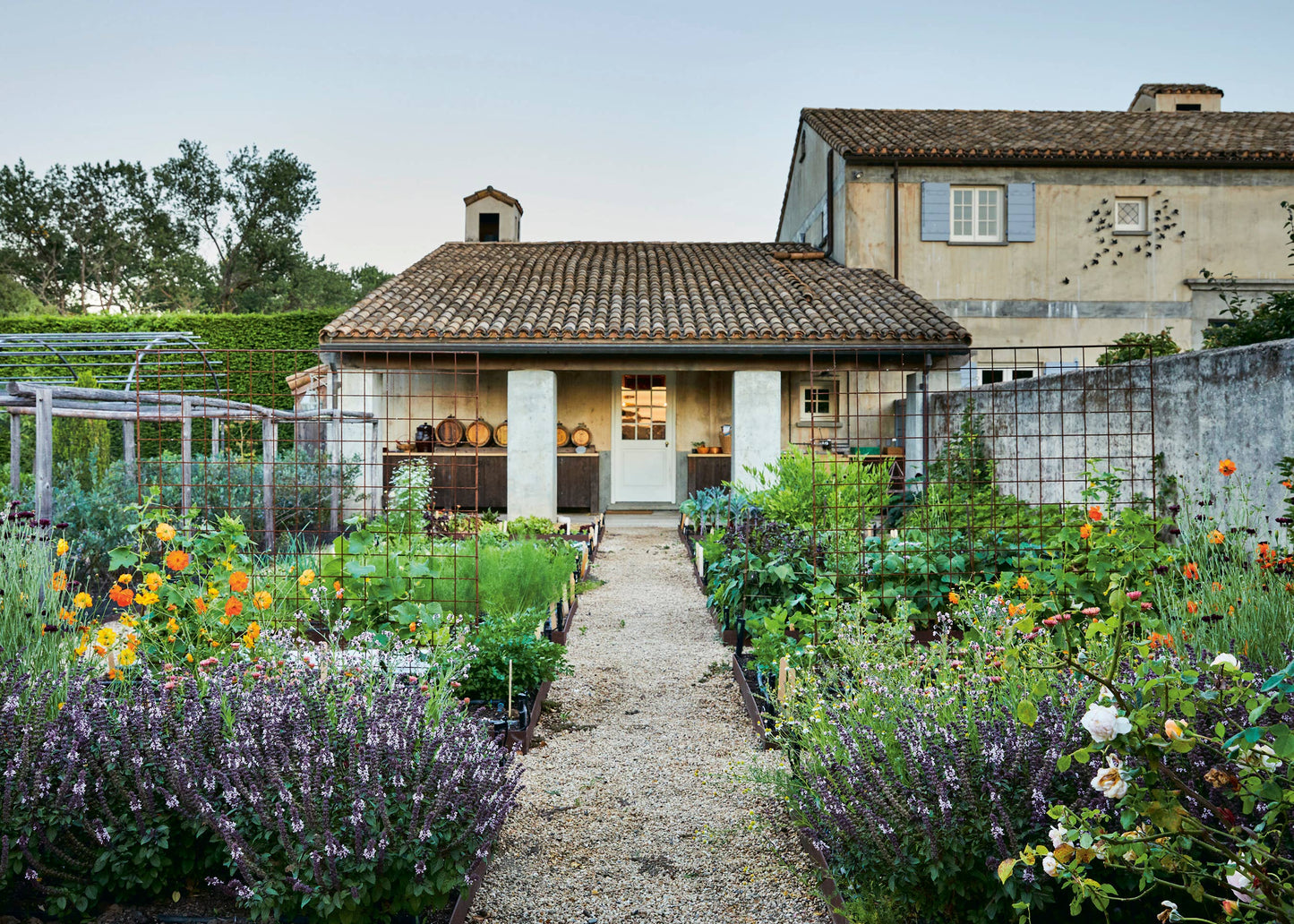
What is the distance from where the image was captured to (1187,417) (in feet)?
20.9

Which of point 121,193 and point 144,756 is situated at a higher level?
point 121,193

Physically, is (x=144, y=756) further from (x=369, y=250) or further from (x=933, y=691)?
(x=369, y=250)

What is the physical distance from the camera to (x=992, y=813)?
84.4 inches

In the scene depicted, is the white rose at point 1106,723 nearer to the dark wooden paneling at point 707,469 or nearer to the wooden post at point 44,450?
the wooden post at point 44,450

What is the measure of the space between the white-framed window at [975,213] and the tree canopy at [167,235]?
19118 mm

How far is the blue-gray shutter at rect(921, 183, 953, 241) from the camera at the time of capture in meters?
14.0

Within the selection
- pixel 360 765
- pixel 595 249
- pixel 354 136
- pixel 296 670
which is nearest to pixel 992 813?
pixel 360 765

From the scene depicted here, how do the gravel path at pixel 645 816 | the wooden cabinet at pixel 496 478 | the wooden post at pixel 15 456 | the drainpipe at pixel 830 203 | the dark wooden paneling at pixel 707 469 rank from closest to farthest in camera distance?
1. the gravel path at pixel 645 816
2. the wooden post at pixel 15 456
3. the wooden cabinet at pixel 496 478
4. the dark wooden paneling at pixel 707 469
5. the drainpipe at pixel 830 203

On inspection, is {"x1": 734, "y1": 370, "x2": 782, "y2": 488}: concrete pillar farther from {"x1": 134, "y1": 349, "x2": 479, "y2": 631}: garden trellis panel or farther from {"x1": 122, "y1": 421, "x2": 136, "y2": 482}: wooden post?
{"x1": 122, "y1": 421, "x2": 136, "y2": 482}: wooden post

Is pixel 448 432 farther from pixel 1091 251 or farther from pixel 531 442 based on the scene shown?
pixel 1091 251

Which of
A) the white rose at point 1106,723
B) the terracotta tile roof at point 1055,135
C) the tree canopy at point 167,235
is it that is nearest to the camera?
the white rose at point 1106,723

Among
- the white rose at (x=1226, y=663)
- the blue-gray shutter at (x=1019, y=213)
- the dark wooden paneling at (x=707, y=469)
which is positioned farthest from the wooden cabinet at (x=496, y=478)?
the white rose at (x=1226, y=663)

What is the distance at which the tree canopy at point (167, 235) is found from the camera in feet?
86.8

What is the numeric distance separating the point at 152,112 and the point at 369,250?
23.5 ft
